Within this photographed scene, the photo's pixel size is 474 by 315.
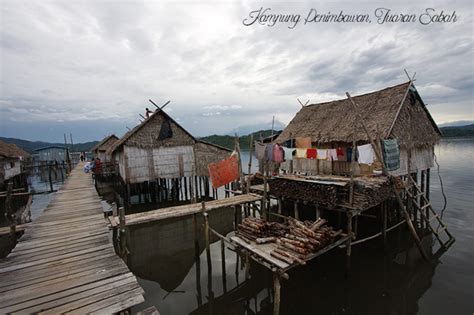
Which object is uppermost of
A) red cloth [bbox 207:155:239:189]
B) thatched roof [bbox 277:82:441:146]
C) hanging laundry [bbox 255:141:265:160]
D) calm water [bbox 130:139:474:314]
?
thatched roof [bbox 277:82:441:146]

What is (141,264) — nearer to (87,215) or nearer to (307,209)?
(87,215)

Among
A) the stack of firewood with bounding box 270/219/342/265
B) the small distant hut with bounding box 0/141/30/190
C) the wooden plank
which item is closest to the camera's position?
the wooden plank

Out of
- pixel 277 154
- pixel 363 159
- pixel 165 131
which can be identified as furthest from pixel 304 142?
pixel 165 131

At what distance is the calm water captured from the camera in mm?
7938

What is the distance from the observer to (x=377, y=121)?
14180mm

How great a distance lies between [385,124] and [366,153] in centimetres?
386

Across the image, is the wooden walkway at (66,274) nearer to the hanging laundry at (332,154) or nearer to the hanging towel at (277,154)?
the hanging towel at (277,154)

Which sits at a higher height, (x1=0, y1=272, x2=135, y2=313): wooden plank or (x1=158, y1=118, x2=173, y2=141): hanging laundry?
(x1=158, y1=118, x2=173, y2=141): hanging laundry

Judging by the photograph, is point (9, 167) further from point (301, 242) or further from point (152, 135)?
point (301, 242)

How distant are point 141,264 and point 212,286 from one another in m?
3.89

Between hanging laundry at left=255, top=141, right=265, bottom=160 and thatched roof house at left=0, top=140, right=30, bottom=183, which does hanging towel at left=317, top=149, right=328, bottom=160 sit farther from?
thatched roof house at left=0, top=140, right=30, bottom=183

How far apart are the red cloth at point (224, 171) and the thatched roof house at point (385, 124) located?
448 cm

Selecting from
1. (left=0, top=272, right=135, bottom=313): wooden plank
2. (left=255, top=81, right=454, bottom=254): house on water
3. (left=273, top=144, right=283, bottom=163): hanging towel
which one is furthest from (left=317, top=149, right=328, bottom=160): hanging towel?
(left=0, top=272, right=135, bottom=313): wooden plank

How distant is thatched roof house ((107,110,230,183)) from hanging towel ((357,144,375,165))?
1261cm
